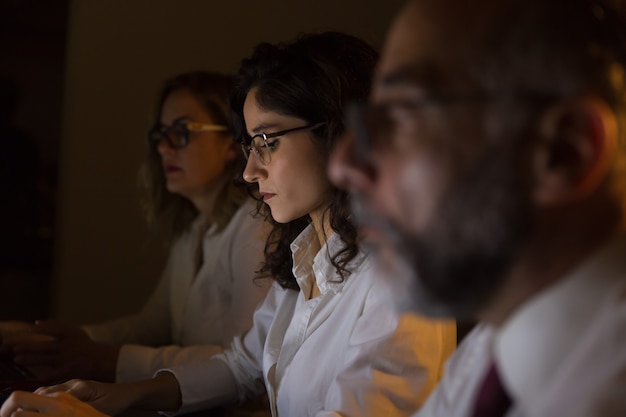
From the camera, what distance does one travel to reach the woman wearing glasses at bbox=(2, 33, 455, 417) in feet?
4.75

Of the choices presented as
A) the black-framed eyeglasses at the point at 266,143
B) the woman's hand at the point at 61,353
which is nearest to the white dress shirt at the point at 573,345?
the black-framed eyeglasses at the point at 266,143

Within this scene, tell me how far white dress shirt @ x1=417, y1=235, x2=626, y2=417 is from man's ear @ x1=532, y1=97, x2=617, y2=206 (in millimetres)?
84

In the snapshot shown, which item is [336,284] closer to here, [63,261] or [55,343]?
[55,343]

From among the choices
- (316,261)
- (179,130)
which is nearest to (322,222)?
(316,261)

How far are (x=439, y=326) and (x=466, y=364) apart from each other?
0.35 meters

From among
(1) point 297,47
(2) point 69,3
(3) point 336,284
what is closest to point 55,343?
(3) point 336,284

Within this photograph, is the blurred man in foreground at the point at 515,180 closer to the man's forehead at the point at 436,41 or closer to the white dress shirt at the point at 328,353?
the man's forehead at the point at 436,41

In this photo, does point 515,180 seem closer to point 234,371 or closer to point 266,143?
point 266,143

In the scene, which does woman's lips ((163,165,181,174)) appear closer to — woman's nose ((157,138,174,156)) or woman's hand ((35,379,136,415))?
woman's nose ((157,138,174,156))

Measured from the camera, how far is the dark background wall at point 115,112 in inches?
131

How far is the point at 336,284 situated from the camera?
5.38ft

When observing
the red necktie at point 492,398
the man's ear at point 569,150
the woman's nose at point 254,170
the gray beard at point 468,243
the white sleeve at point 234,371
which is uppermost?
the man's ear at point 569,150

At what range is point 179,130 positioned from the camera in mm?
2697

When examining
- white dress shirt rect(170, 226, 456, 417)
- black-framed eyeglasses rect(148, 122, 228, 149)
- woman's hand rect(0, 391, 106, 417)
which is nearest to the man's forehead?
white dress shirt rect(170, 226, 456, 417)
